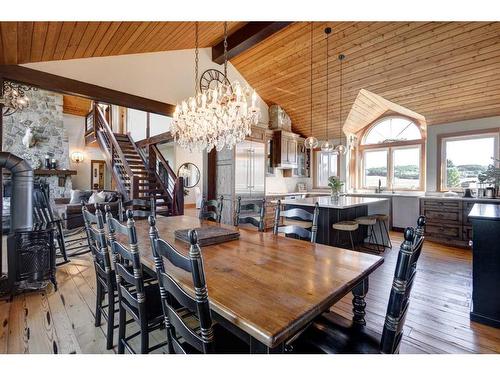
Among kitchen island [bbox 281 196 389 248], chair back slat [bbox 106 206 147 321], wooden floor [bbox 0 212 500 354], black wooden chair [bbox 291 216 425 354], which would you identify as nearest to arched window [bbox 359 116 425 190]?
kitchen island [bbox 281 196 389 248]

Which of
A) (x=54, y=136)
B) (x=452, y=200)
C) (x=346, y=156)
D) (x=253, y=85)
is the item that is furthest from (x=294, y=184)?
(x=54, y=136)

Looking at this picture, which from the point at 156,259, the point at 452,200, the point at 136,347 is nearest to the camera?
the point at 156,259

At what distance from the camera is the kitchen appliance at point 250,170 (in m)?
5.25

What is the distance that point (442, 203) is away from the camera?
15.8 ft

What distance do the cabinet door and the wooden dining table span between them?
4884mm

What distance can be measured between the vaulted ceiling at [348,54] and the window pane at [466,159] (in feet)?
1.75

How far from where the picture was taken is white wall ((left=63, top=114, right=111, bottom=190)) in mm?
9383

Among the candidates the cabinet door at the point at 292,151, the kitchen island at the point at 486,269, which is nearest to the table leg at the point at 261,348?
the kitchen island at the point at 486,269

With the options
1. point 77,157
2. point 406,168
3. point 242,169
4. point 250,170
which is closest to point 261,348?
point 242,169

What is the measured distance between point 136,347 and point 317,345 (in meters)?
1.47

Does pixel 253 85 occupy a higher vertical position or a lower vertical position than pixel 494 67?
higher

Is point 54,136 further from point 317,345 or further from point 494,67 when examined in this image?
point 494,67

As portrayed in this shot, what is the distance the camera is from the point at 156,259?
116 cm

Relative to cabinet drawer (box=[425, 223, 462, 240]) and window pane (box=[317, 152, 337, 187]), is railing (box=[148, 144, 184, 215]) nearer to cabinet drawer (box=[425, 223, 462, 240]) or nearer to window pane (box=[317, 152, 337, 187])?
window pane (box=[317, 152, 337, 187])
